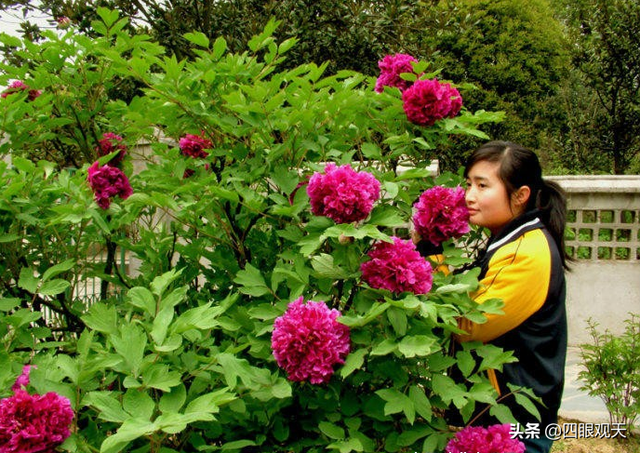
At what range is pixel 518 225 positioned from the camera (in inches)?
87.3

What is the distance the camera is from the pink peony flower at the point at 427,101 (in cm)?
192

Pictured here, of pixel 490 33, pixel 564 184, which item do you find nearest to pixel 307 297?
pixel 564 184

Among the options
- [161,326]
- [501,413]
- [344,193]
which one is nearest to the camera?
[161,326]

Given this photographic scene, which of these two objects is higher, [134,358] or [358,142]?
[358,142]

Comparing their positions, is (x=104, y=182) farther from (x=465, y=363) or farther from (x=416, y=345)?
(x=465, y=363)

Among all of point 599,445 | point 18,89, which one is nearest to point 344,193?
point 18,89

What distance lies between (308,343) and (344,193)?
1.27 ft

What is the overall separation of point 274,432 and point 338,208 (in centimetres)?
68

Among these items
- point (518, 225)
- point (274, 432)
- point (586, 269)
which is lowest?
point (586, 269)

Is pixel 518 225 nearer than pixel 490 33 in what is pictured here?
Yes

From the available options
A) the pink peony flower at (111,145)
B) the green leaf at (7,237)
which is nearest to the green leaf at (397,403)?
the green leaf at (7,237)

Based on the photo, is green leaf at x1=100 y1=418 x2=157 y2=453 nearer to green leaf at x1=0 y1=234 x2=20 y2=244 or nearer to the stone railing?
green leaf at x1=0 y1=234 x2=20 y2=244

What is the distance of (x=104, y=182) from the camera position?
199cm

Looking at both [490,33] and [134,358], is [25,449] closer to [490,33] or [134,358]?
[134,358]
